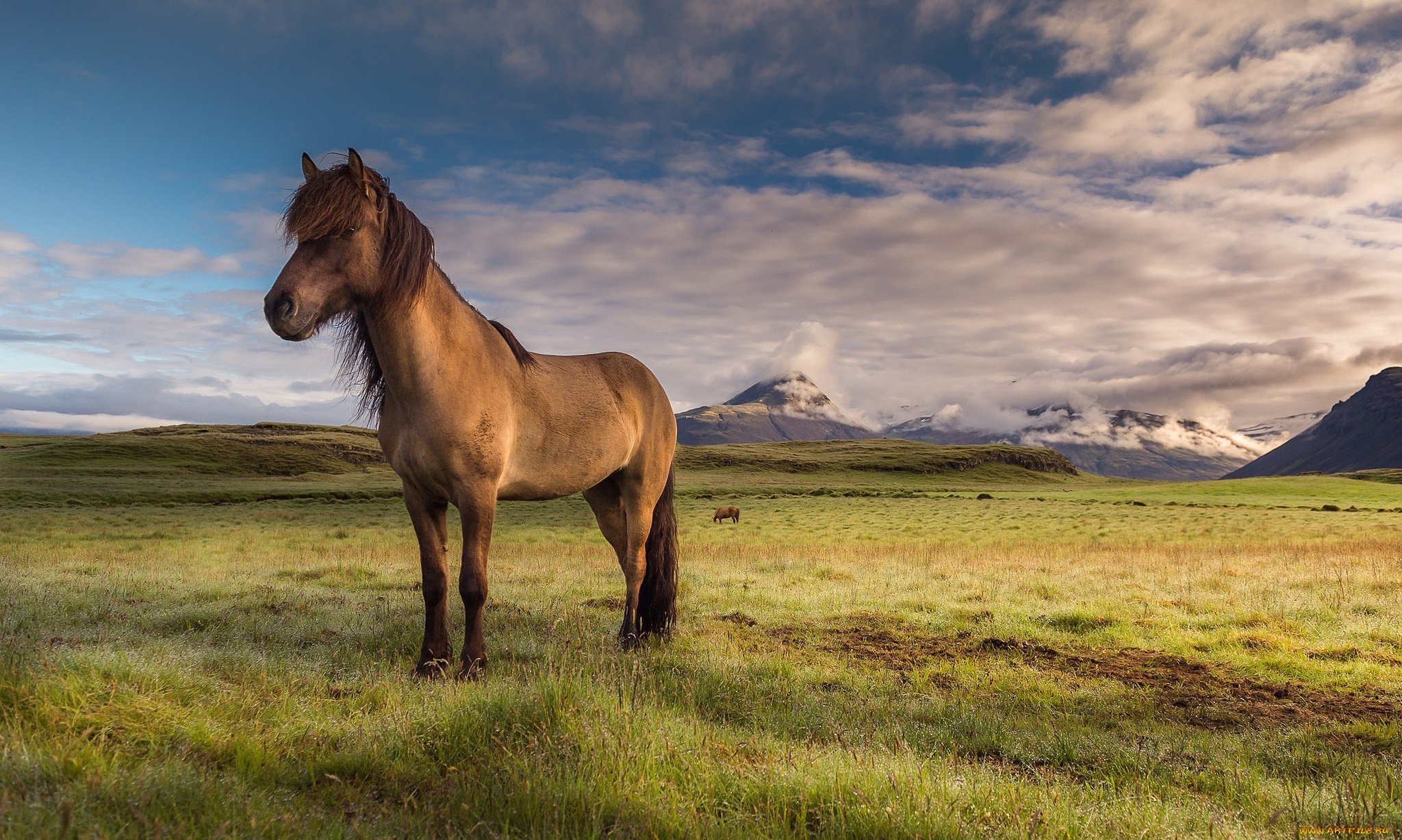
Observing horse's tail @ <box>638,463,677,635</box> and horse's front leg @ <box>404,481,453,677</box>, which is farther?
horse's tail @ <box>638,463,677,635</box>

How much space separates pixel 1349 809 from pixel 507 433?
6.15 meters

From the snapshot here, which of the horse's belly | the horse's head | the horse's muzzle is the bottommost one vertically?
the horse's belly

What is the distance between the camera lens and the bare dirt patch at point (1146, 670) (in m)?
6.23

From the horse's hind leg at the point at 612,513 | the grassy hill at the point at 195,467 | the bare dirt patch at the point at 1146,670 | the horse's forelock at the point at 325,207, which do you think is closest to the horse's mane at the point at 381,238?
the horse's forelock at the point at 325,207

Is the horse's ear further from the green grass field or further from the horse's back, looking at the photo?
the green grass field

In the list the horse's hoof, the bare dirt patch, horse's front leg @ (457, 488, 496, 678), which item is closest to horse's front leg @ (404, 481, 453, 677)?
the horse's hoof

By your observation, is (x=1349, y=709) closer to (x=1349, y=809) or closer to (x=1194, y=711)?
(x=1194, y=711)

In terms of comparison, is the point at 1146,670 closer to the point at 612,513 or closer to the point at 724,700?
the point at 724,700

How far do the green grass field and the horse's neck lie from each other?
240 centimetres

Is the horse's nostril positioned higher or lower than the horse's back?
higher

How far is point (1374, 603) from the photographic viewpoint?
35.0ft

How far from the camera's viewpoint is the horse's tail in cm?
834

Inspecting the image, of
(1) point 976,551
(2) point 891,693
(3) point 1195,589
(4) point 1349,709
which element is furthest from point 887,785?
(1) point 976,551

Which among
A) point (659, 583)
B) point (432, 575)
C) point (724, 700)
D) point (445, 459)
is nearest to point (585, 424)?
point (445, 459)
